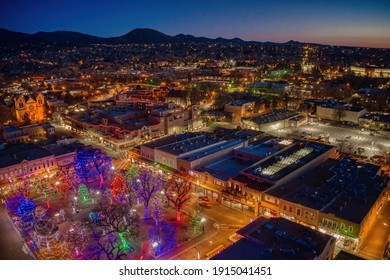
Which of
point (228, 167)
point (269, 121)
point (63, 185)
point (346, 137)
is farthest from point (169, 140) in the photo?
point (346, 137)

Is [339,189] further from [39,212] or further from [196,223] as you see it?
[39,212]

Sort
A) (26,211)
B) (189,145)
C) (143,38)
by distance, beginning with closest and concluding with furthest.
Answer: (26,211), (189,145), (143,38)

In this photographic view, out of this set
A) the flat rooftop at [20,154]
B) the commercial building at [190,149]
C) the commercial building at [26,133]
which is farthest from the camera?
the commercial building at [26,133]

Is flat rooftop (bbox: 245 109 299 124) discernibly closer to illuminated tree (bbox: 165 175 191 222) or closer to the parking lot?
the parking lot

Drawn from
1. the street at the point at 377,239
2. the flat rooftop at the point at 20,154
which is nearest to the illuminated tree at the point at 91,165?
the flat rooftop at the point at 20,154

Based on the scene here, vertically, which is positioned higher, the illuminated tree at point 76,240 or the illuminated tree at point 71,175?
the illuminated tree at point 71,175

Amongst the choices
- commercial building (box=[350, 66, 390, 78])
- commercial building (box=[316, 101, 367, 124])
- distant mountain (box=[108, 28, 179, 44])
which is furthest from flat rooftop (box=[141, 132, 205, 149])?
distant mountain (box=[108, 28, 179, 44])

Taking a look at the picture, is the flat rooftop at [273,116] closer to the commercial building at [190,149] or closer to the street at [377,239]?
the commercial building at [190,149]
